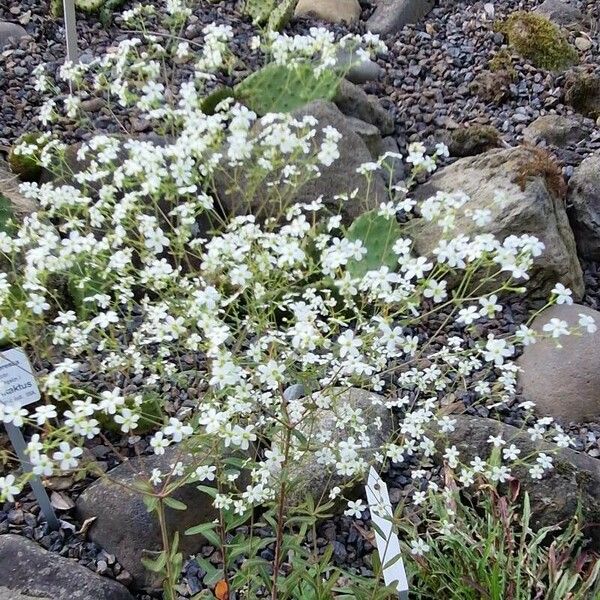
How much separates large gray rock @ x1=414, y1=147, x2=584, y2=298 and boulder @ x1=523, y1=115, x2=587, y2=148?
540mm

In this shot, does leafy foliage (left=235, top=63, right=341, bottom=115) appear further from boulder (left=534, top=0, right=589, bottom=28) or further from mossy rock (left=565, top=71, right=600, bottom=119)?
boulder (left=534, top=0, right=589, bottom=28)

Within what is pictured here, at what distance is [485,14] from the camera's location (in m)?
5.23

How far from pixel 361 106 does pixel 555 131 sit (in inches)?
43.0

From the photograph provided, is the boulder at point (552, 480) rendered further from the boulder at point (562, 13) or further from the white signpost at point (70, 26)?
the boulder at point (562, 13)

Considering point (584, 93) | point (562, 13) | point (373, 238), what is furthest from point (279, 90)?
point (562, 13)

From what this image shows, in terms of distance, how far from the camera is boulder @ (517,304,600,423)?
3312 mm

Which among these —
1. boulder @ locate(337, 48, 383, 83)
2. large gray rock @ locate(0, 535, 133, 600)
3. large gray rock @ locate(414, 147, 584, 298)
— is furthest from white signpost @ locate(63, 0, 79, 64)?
large gray rock @ locate(0, 535, 133, 600)

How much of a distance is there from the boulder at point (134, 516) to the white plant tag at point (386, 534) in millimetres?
678

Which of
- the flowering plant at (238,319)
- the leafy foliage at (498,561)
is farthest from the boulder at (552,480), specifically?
the flowering plant at (238,319)

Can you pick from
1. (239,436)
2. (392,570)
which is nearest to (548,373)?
(392,570)

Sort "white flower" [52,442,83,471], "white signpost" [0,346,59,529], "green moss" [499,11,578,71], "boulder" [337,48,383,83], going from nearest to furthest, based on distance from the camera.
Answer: "white flower" [52,442,83,471] < "white signpost" [0,346,59,529] < "boulder" [337,48,383,83] < "green moss" [499,11,578,71]

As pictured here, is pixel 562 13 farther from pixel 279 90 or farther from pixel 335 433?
pixel 335 433

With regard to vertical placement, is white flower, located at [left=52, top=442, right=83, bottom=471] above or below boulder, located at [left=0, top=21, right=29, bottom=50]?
above

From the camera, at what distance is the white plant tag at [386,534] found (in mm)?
2111
